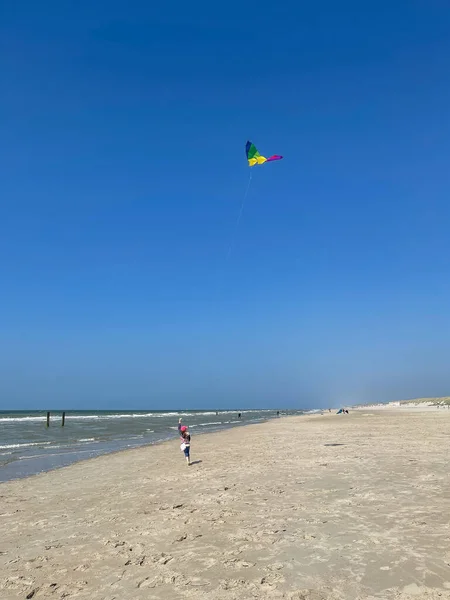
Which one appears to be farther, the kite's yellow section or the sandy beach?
the kite's yellow section

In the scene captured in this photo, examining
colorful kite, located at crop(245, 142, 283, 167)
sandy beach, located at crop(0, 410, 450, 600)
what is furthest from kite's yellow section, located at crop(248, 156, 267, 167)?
sandy beach, located at crop(0, 410, 450, 600)

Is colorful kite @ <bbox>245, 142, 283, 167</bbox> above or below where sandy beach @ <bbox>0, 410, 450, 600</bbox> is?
above

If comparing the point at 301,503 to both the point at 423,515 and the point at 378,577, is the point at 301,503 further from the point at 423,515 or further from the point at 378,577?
the point at 378,577

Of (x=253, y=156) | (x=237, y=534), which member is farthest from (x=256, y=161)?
(x=237, y=534)

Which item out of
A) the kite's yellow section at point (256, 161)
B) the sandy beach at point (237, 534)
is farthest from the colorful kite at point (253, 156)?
the sandy beach at point (237, 534)

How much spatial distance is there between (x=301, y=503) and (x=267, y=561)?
3.38 m

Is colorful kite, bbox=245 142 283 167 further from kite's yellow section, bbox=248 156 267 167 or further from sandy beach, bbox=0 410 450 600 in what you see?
sandy beach, bbox=0 410 450 600

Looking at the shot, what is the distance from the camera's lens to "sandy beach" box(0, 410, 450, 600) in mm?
5531

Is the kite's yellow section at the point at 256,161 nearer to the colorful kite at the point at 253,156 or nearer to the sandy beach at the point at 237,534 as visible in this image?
the colorful kite at the point at 253,156

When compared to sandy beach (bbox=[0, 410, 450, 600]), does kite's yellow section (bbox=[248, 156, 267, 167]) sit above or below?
above

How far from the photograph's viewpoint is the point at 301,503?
368 inches

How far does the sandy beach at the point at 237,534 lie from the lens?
18.1 ft

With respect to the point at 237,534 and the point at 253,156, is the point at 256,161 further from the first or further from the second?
the point at 237,534

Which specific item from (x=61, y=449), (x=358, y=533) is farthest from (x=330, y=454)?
(x=61, y=449)
